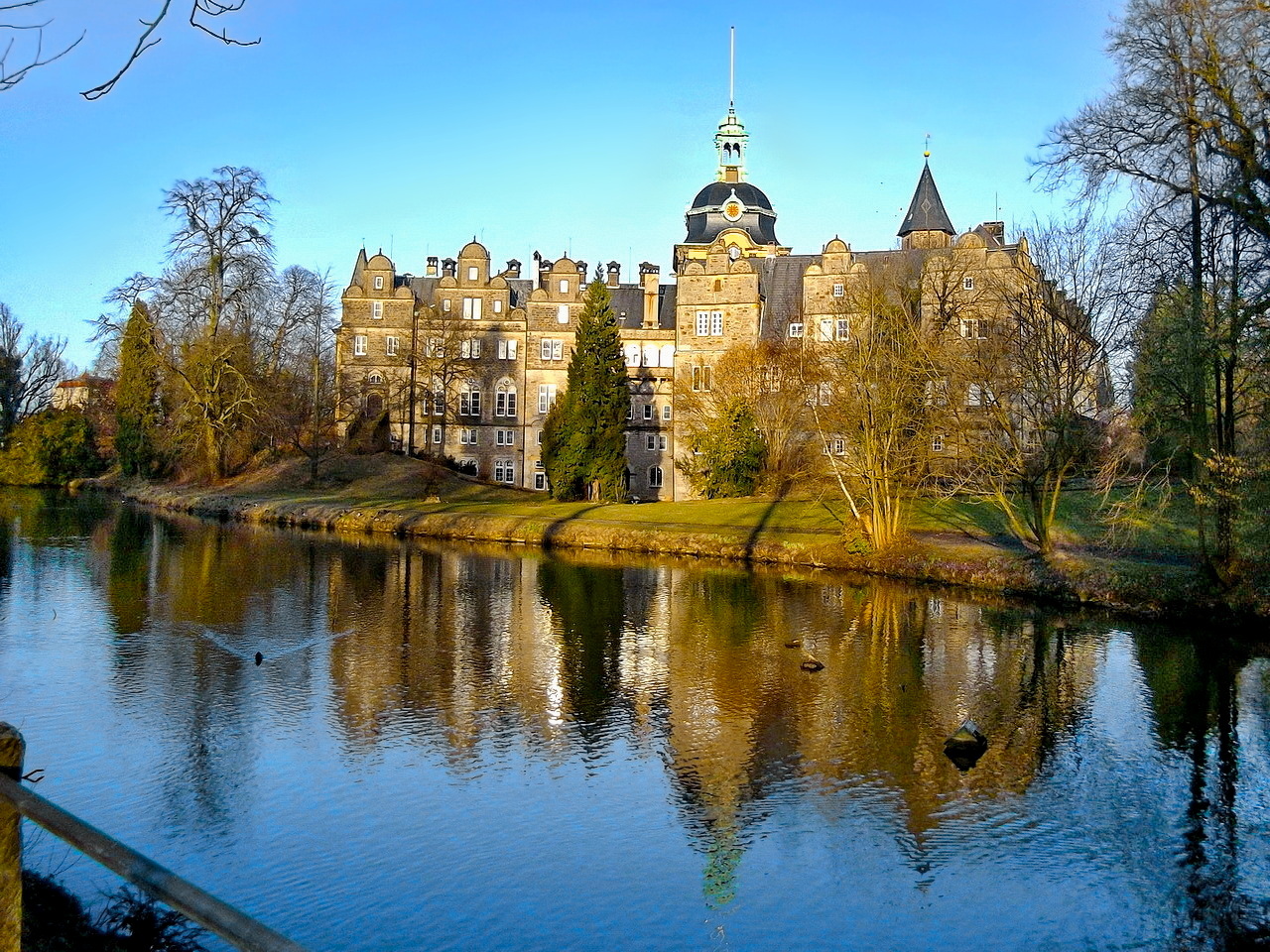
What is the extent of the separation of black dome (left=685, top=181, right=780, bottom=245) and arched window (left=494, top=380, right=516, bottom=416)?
19.0 metres

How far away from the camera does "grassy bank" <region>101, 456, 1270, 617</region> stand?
2727 centimetres

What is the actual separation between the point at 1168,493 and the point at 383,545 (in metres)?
25.6

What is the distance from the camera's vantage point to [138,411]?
2382 inches

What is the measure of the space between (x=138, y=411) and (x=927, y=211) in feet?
149

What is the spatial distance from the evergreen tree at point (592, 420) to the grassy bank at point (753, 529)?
221 centimetres

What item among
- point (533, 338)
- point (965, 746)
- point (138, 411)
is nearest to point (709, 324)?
point (533, 338)

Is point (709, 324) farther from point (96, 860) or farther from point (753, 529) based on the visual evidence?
point (96, 860)

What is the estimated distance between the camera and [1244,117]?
64.5ft

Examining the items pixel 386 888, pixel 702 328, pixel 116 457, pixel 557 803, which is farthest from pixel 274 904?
pixel 116 457

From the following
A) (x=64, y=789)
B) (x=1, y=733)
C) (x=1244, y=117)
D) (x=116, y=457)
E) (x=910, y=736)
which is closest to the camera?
(x=1, y=733)

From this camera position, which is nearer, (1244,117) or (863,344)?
(1244,117)

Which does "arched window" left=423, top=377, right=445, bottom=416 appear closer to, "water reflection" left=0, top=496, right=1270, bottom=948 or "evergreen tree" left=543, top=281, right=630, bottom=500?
"evergreen tree" left=543, top=281, right=630, bottom=500

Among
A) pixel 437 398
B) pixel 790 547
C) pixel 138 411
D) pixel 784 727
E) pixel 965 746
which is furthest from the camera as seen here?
pixel 138 411

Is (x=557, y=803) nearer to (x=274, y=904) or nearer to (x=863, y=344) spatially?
(x=274, y=904)
